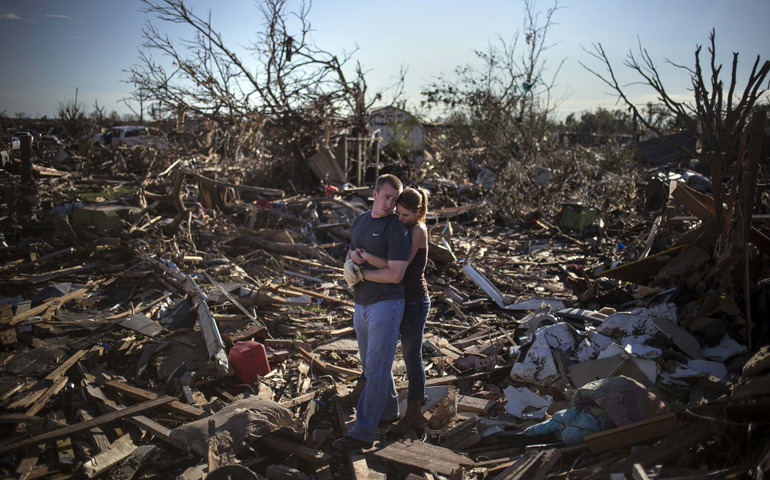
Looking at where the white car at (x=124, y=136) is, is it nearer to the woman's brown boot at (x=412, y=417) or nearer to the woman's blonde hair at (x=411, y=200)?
the woman's blonde hair at (x=411, y=200)

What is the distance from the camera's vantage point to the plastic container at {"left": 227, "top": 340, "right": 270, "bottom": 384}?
171 inches

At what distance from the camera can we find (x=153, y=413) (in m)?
3.64

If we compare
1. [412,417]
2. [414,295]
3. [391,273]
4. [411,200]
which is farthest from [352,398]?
[411,200]

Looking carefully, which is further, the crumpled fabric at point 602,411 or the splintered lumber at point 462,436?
the splintered lumber at point 462,436

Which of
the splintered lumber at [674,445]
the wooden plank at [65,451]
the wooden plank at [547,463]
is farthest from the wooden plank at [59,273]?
the splintered lumber at [674,445]

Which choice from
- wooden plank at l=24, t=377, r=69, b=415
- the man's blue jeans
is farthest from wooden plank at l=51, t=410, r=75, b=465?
the man's blue jeans

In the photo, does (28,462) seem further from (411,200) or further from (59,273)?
(59,273)

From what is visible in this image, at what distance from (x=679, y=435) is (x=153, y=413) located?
3.80 m

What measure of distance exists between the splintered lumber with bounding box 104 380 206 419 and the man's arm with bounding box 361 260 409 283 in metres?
1.89

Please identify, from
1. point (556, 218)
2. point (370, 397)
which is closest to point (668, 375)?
point (370, 397)

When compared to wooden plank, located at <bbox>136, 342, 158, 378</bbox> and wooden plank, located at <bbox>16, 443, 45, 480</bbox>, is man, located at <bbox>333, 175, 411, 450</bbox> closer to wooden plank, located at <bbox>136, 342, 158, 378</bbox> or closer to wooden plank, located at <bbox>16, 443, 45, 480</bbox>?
wooden plank, located at <bbox>16, 443, 45, 480</bbox>

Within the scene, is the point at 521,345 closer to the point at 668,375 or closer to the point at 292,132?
the point at 668,375

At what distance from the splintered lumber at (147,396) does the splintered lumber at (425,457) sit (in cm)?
157

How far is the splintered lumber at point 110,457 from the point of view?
2.92 metres
